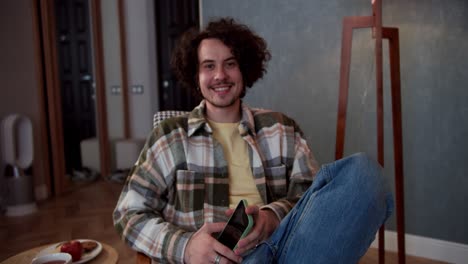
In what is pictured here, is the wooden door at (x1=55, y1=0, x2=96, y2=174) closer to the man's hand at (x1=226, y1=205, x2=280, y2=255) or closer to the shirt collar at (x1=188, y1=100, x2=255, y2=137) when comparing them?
the shirt collar at (x1=188, y1=100, x2=255, y2=137)

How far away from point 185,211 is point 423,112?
1.56 metres

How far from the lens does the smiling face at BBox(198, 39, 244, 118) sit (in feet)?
4.60

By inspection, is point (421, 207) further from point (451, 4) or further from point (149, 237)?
point (149, 237)

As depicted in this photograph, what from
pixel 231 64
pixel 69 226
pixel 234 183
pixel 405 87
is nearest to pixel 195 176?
pixel 234 183

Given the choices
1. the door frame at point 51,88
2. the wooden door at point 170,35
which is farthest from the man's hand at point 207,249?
the wooden door at point 170,35

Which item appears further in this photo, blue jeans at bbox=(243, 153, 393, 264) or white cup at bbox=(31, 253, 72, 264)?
white cup at bbox=(31, 253, 72, 264)

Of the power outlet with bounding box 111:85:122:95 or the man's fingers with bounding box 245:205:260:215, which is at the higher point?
the power outlet with bounding box 111:85:122:95

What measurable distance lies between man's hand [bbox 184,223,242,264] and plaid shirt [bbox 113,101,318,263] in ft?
0.44

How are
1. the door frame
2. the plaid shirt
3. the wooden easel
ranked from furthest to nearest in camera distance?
the door frame → the wooden easel → the plaid shirt

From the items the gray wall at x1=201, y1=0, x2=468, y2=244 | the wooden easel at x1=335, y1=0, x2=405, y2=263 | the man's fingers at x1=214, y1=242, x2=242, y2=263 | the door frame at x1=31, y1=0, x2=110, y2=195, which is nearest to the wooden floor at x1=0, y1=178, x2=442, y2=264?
the door frame at x1=31, y1=0, x2=110, y2=195

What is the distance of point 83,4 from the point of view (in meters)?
4.53

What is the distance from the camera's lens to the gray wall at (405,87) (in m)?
2.18

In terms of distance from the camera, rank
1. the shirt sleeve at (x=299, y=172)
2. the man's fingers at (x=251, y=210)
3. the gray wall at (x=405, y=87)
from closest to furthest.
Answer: the man's fingers at (x=251, y=210) < the shirt sleeve at (x=299, y=172) < the gray wall at (x=405, y=87)

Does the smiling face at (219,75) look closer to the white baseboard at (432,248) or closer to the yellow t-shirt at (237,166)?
the yellow t-shirt at (237,166)
